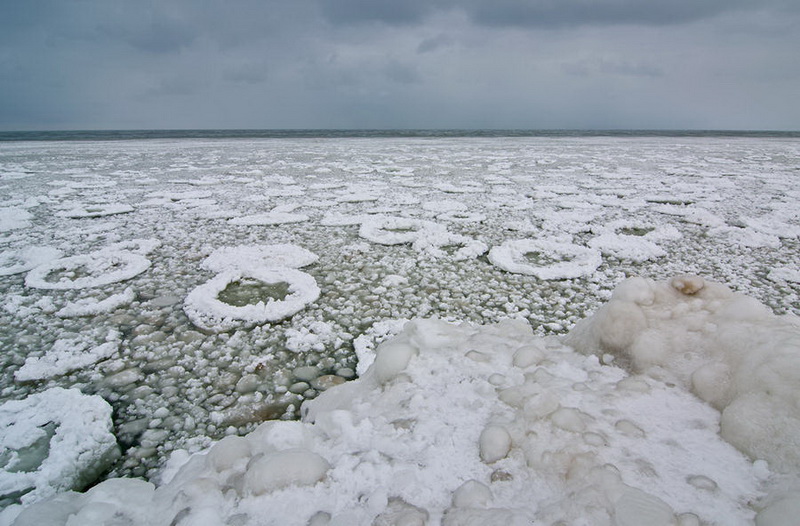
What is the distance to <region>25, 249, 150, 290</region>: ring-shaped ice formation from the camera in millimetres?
2008

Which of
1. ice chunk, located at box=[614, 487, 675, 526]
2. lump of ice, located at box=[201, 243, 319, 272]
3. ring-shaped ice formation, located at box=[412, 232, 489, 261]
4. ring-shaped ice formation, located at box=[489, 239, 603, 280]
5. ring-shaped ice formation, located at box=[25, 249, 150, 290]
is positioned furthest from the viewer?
ring-shaped ice formation, located at box=[412, 232, 489, 261]

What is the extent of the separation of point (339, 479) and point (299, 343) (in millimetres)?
809

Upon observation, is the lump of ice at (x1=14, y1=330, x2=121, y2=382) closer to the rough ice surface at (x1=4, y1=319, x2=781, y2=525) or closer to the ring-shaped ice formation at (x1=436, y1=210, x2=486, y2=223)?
the rough ice surface at (x1=4, y1=319, x2=781, y2=525)

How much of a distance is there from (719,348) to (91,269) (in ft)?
8.84

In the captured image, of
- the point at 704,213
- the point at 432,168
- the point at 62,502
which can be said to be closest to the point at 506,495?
the point at 62,502

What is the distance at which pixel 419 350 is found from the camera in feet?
3.68

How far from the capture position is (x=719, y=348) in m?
0.88

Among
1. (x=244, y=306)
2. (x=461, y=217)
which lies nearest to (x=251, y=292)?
(x=244, y=306)

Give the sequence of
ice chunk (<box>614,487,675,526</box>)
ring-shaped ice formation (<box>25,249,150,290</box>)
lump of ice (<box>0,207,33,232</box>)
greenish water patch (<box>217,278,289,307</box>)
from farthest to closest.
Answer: lump of ice (<box>0,207,33,232</box>) < ring-shaped ice formation (<box>25,249,150,290</box>) < greenish water patch (<box>217,278,289,307</box>) < ice chunk (<box>614,487,675,526</box>)

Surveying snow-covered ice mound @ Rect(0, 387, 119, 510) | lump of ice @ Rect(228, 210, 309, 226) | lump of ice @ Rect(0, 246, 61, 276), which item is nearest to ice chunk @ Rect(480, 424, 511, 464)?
snow-covered ice mound @ Rect(0, 387, 119, 510)

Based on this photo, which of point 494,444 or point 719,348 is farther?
point 719,348

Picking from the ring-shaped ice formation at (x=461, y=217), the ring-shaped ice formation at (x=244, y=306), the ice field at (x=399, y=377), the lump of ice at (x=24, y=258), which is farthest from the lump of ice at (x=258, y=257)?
the ring-shaped ice formation at (x=461, y=217)

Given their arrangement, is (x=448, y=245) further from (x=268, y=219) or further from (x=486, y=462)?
(x=486, y=462)

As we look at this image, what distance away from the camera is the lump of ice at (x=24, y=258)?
7.29 ft
